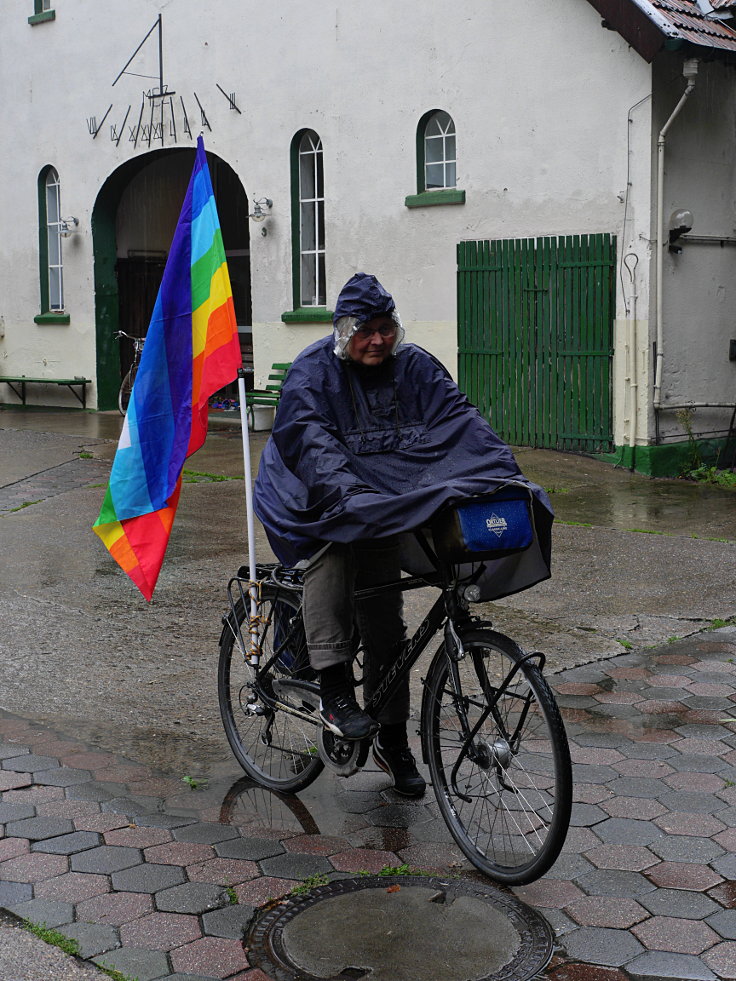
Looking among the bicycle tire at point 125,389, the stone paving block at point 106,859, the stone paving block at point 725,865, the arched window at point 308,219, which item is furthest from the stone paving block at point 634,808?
the bicycle tire at point 125,389

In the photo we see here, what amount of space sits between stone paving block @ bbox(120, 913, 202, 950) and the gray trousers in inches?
35.5

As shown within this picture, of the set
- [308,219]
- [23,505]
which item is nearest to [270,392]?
[308,219]

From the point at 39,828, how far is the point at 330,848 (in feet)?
3.12

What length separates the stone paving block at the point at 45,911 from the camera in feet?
11.7

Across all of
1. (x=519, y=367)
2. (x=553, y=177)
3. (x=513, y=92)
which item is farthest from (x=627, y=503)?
(x=513, y=92)

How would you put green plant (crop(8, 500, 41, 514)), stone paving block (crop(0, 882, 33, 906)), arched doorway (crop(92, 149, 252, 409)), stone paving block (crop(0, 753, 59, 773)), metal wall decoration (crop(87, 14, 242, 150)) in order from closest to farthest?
stone paving block (crop(0, 882, 33, 906)), stone paving block (crop(0, 753, 59, 773)), green plant (crop(8, 500, 41, 514)), metal wall decoration (crop(87, 14, 242, 150)), arched doorway (crop(92, 149, 252, 409))

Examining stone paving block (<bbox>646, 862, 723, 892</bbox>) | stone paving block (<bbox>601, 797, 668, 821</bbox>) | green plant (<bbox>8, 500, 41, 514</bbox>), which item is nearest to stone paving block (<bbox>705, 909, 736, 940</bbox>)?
stone paving block (<bbox>646, 862, 723, 892</bbox>)

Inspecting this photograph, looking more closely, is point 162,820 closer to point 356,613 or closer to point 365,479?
point 356,613

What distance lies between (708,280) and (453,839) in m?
9.24

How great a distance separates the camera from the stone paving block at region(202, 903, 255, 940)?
3.53m

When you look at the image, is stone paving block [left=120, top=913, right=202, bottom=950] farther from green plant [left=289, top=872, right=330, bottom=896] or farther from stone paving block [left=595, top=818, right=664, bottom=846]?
stone paving block [left=595, top=818, right=664, bottom=846]

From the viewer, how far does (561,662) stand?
6.04 metres

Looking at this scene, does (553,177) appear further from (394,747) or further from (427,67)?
(394,747)

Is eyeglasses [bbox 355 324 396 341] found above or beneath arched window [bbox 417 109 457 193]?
beneath
